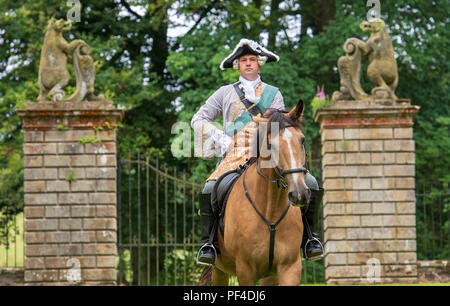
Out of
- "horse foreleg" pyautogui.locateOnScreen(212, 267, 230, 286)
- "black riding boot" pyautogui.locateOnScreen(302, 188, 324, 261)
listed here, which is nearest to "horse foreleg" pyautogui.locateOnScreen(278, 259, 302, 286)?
"black riding boot" pyautogui.locateOnScreen(302, 188, 324, 261)

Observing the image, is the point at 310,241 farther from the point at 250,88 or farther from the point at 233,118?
the point at 250,88

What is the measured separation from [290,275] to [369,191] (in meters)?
7.64

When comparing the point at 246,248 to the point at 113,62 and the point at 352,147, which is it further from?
the point at 113,62

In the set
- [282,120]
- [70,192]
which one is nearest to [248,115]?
[282,120]

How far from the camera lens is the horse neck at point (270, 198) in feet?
18.9

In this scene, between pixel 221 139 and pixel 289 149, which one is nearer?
pixel 289 149

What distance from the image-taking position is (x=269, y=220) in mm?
5754

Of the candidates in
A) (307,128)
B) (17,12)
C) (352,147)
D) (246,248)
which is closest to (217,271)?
(246,248)

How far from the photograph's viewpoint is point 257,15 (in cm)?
1842

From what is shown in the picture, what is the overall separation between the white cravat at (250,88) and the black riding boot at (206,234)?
84 cm

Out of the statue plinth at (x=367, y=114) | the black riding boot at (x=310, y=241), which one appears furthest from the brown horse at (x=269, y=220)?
the statue plinth at (x=367, y=114)
